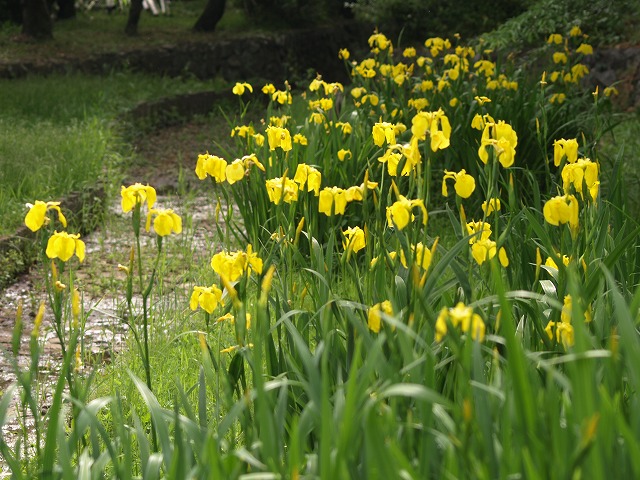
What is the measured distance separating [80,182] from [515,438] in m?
5.12

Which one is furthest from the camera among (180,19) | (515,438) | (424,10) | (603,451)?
(180,19)

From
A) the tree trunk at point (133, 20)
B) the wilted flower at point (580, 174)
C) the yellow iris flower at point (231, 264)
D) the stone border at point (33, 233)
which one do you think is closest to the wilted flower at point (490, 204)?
the wilted flower at point (580, 174)

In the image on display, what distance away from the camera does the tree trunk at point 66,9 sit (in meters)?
16.2

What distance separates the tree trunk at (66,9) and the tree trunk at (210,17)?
2292 millimetres

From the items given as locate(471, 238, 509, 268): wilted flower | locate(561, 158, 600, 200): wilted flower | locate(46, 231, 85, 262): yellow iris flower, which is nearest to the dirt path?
locate(46, 231, 85, 262): yellow iris flower

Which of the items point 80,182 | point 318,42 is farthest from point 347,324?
point 318,42

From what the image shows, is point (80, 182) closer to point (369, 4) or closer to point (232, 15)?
point (369, 4)

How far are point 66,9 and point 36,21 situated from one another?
3.06 meters

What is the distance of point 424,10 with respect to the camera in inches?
596

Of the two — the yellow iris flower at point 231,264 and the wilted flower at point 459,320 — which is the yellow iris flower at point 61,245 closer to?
the yellow iris flower at point 231,264

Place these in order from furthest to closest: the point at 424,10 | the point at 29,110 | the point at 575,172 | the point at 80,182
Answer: the point at 424,10, the point at 29,110, the point at 80,182, the point at 575,172

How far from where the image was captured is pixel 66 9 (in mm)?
16266

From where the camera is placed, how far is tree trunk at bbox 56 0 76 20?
16.2m

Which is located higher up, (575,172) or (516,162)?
(575,172)
